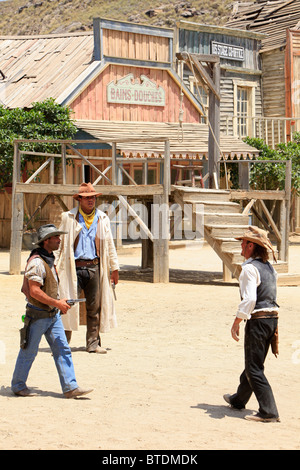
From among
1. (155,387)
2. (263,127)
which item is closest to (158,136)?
(263,127)

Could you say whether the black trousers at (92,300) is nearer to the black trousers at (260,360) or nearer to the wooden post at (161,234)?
the black trousers at (260,360)

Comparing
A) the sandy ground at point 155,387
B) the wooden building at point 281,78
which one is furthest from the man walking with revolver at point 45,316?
the wooden building at point 281,78

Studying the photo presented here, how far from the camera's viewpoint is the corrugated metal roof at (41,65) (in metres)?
22.3

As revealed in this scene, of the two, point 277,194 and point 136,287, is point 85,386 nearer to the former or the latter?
point 136,287

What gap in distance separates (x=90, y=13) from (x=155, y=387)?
57148mm

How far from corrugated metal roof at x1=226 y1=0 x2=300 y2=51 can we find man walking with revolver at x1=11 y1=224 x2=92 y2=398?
76.0 feet

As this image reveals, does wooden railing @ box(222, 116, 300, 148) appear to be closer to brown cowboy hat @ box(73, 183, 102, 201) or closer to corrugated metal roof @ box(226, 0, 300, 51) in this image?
corrugated metal roof @ box(226, 0, 300, 51)

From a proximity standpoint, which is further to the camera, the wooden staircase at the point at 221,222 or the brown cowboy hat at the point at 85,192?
the wooden staircase at the point at 221,222

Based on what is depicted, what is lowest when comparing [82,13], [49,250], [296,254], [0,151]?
[296,254]

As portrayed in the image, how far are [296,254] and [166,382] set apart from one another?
14.4 m

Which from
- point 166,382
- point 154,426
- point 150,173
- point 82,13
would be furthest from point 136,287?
point 82,13

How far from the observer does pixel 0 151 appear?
68.3 ft

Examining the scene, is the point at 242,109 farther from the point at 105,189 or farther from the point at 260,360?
the point at 260,360

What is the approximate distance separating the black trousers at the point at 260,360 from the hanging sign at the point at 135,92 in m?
17.4
